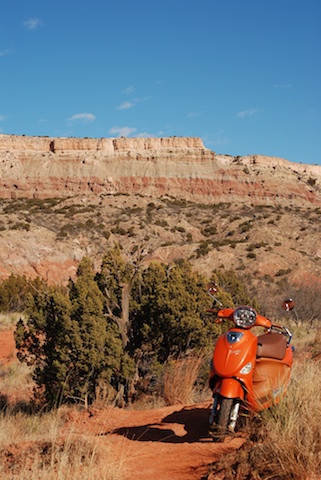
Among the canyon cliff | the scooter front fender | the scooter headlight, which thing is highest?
the canyon cliff

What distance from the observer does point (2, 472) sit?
4.16 metres

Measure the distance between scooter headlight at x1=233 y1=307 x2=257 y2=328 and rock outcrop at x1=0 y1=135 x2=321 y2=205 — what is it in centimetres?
5568

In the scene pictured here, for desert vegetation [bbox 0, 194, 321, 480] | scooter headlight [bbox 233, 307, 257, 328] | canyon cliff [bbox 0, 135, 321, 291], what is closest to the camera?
desert vegetation [bbox 0, 194, 321, 480]

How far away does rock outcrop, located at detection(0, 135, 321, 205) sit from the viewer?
61.5 metres

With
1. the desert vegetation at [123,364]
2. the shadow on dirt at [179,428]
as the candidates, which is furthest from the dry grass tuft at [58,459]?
the shadow on dirt at [179,428]

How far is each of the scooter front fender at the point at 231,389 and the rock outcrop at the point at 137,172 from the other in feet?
184

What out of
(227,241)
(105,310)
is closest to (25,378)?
(105,310)

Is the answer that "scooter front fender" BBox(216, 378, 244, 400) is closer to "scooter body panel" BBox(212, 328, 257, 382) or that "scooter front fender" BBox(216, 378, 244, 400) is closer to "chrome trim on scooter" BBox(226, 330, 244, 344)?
"scooter body panel" BBox(212, 328, 257, 382)

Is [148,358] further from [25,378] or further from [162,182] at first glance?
[162,182]

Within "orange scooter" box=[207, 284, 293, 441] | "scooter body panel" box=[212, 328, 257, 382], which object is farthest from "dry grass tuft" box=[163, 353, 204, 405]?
"scooter body panel" box=[212, 328, 257, 382]

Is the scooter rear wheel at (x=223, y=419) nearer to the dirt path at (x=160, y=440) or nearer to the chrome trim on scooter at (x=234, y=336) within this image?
the dirt path at (x=160, y=440)

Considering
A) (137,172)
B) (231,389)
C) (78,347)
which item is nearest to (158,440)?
(231,389)

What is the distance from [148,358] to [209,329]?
1274 mm

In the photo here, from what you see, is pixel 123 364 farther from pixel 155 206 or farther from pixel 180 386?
pixel 155 206
